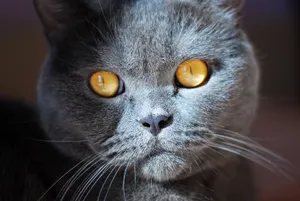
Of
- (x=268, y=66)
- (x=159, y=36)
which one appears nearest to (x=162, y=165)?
(x=159, y=36)

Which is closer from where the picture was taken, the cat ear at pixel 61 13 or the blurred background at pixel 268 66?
the cat ear at pixel 61 13

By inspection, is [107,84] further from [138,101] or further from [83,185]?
[83,185]

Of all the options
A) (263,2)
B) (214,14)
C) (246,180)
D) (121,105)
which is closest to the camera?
(121,105)

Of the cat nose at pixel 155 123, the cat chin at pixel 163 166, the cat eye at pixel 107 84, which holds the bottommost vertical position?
the cat chin at pixel 163 166

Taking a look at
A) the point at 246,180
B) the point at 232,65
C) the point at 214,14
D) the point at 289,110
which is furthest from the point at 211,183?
the point at 289,110

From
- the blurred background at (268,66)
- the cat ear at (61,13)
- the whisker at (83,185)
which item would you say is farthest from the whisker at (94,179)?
the blurred background at (268,66)

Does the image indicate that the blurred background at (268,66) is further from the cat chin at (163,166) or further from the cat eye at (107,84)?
the cat eye at (107,84)

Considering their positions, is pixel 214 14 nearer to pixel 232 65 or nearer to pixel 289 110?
pixel 232 65
